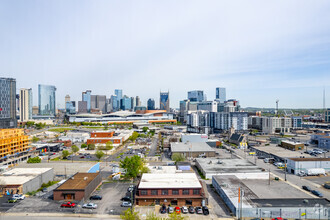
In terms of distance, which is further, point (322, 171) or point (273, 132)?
point (273, 132)

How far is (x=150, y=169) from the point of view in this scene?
1686 cm

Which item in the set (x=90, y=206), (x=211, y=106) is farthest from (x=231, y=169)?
(x=211, y=106)

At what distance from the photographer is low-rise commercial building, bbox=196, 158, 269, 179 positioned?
53.9ft

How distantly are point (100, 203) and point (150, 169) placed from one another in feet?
17.4

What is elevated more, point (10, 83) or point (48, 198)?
point (10, 83)

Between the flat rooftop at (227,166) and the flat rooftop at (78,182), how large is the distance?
8.71 m

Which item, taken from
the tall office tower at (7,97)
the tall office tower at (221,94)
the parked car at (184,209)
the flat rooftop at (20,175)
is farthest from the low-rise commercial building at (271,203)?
the tall office tower at (221,94)

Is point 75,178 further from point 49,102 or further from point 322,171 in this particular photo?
point 49,102

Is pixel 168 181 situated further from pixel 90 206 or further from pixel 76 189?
pixel 76 189

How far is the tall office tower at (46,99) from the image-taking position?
498 ft

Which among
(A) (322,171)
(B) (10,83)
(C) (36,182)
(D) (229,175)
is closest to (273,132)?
(A) (322,171)

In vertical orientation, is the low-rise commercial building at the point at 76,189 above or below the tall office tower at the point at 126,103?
below

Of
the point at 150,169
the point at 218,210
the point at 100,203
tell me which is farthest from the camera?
the point at 150,169

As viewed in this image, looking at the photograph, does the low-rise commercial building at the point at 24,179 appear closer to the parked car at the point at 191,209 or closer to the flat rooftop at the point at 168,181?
the flat rooftop at the point at 168,181
